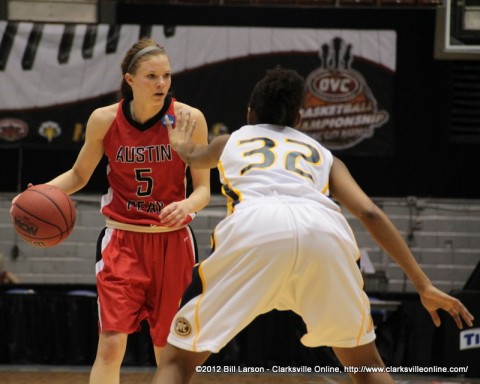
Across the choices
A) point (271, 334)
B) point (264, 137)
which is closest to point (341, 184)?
point (264, 137)

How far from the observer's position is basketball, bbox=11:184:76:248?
4.39m

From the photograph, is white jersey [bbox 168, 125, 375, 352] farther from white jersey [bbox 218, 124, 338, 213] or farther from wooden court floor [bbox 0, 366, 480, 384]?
wooden court floor [bbox 0, 366, 480, 384]

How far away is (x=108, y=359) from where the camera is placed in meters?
4.19

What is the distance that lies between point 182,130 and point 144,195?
0.57 meters

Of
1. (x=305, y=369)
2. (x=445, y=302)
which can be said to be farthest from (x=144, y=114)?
(x=305, y=369)

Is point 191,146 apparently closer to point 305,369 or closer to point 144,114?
point 144,114

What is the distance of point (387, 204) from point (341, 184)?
6822 millimetres

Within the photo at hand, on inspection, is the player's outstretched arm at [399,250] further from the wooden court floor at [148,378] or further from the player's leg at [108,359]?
the wooden court floor at [148,378]

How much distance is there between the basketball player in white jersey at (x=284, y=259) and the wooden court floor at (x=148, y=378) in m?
4.31

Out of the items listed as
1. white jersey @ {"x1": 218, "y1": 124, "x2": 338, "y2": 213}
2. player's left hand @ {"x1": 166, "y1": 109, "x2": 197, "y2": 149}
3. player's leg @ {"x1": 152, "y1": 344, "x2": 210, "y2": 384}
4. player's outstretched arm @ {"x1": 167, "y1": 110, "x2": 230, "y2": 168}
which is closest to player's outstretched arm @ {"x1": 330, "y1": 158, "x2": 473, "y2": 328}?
white jersey @ {"x1": 218, "y1": 124, "x2": 338, "y2": 213}

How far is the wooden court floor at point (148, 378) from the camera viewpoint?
762cm

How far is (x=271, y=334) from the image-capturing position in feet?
27.4

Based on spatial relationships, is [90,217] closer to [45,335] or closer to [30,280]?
[30,280]

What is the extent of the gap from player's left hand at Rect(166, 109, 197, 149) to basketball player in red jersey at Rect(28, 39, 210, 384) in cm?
29
